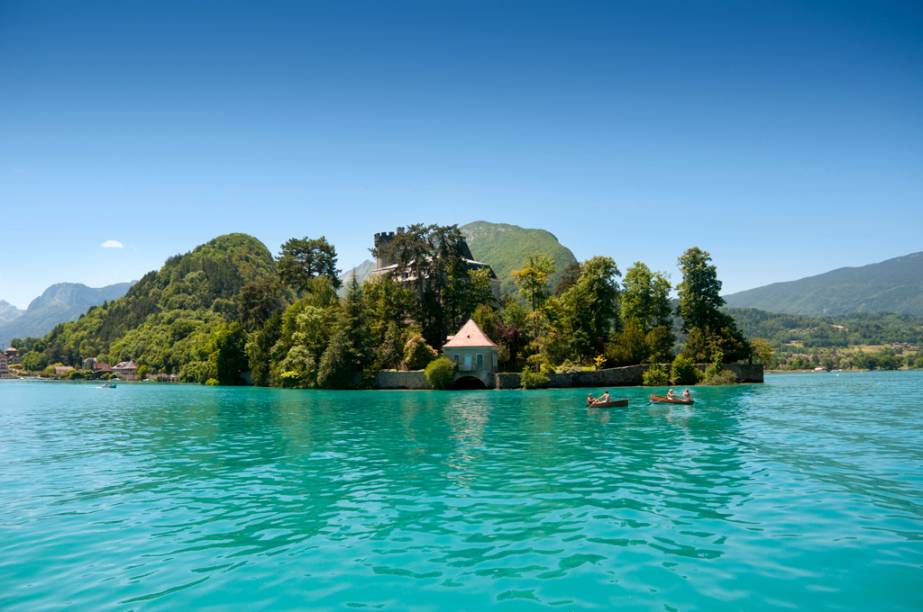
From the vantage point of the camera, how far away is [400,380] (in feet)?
252

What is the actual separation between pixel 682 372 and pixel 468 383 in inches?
1049

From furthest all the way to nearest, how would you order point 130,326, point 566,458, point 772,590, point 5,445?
point 130,326
point 5,445
point 566,458
point 772,590

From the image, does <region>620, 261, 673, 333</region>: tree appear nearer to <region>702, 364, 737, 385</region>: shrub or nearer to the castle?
<region>702, 364, 737, 385</region>: shrub

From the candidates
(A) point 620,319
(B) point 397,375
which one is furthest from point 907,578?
(A) point 620,319

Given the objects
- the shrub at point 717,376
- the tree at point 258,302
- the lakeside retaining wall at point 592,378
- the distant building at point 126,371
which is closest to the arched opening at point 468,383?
the lakeside retaining wall at point 592,378

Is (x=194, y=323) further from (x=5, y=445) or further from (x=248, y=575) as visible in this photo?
(x=248, y=575)

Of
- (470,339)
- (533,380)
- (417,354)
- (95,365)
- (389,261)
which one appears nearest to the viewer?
(533,380)

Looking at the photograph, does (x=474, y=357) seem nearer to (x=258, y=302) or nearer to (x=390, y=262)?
(x=390, y=262)

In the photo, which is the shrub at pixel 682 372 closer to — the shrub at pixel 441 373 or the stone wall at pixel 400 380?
the shrub at pixel 441 373

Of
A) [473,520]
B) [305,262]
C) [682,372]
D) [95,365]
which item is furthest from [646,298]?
[95,365]

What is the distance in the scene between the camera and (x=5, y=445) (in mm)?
27922

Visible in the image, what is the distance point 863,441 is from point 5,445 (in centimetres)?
Answer: 3874

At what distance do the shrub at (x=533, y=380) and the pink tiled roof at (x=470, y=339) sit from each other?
19.9 ft

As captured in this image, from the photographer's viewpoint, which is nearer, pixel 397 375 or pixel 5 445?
pixel 5 445
